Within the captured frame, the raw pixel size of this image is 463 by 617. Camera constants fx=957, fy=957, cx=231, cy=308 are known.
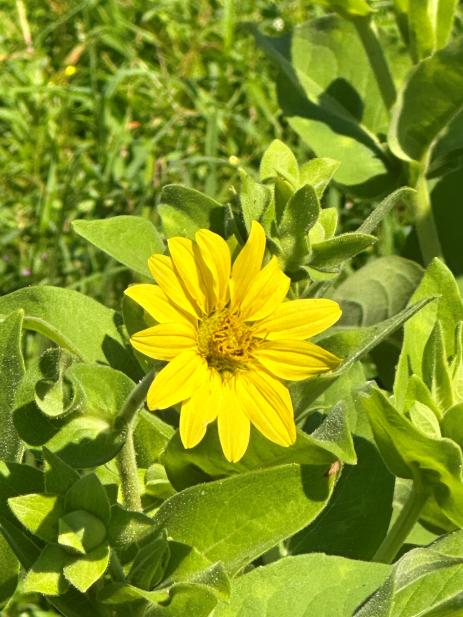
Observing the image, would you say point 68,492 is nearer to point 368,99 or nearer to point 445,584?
point 445,584

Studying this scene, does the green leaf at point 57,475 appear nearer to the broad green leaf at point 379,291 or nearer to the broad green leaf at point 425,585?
the broad green leaf at point 425,585

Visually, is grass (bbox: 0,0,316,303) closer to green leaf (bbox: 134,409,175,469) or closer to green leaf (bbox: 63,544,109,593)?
green leaf (bbox: 134,409,175,469)

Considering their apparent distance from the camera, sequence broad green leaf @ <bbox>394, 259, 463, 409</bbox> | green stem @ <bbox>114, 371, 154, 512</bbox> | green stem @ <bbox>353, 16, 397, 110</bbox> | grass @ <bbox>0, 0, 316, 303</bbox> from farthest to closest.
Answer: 1. grass @ <bbox>0, 0, 316, 303</bbox>
2. green stem @ <bbox>353, 16, 397, 110</bbox>
3. broad green leaf @ <bbox>394, 259, 463, 409</bbox>
4. green stem @ <bbox>114, 371, 154, 512</bbox>

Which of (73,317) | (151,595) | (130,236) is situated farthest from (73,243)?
(151,595)

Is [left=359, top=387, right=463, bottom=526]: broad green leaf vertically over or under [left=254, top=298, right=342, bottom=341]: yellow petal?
under

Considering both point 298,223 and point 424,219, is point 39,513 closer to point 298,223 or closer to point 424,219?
point 298,223

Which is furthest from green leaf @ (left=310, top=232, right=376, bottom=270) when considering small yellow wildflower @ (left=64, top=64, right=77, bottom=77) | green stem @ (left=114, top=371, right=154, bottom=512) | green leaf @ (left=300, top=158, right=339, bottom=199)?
small yellow wildflower @ (left=64, top=64, right=77, bottom=77)
